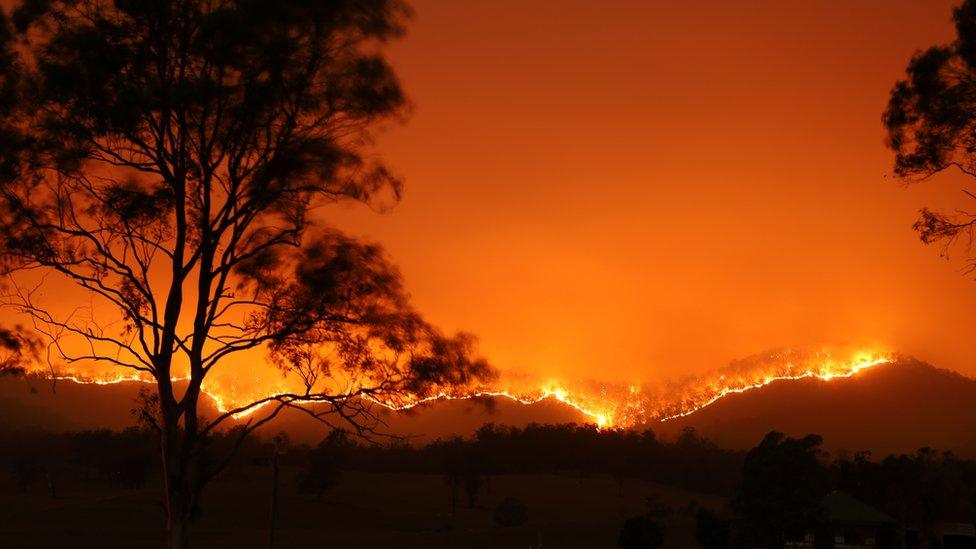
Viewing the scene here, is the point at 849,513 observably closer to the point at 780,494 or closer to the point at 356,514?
the point at 780,494

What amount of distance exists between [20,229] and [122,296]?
1951mm

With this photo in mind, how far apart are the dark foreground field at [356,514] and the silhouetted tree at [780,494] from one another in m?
11.1

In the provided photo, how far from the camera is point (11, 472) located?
107 meters

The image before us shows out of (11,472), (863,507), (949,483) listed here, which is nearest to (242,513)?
(11,472)

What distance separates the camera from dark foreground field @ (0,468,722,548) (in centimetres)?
6238

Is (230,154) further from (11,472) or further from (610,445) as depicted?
(610,445)

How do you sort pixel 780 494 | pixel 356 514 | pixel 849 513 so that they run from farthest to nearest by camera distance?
1. pixel 356 514
2. pixel 849 513
3. pixel 780 494

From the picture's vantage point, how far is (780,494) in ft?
156

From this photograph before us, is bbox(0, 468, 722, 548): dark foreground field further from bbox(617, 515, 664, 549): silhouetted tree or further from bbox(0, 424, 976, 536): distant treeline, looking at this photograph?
bbox(617, 515, 664, 549): silhouetted tree

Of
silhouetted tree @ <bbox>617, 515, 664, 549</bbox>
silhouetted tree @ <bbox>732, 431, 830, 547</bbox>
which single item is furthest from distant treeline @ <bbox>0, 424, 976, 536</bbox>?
silhouetted tree @ <bbox>617, 515, 664, 549</bbox>

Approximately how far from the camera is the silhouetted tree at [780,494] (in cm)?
4700

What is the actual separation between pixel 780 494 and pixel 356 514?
51682 millimetres

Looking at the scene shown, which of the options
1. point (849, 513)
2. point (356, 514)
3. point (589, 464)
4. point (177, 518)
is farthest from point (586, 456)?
point (177, 518)

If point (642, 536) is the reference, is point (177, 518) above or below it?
above
